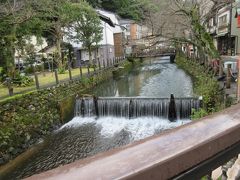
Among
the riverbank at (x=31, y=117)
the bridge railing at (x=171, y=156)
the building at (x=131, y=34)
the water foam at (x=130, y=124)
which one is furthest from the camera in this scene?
the building at (x=131, y=34)

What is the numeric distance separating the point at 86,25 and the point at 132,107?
11.7m

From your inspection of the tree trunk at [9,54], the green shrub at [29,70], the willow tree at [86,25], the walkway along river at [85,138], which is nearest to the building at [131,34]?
the willow tree at [86,25]

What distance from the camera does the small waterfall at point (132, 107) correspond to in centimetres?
1176

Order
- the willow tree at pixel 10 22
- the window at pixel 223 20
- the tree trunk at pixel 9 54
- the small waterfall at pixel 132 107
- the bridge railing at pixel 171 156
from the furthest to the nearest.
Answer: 1. the window at pixel 223 20
2. the tree trunk at pixel 9 54
3. the small waterfall at pixel 132 107
4. the willow tree at pixel 10 22
5. the bridge railing at pixel 171 156

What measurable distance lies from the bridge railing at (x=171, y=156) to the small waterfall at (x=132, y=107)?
10540 millimetres

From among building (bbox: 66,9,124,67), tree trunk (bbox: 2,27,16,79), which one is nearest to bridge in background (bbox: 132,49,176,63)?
building (bbox: 66,9,124,67)

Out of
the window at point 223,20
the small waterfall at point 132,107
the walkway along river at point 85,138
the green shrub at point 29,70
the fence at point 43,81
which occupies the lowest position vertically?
the walkway along river at point 85,138

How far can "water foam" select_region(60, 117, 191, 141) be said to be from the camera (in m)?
10.7

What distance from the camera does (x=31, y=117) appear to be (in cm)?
1045

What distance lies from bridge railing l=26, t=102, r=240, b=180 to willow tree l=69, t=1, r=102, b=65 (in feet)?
67.5

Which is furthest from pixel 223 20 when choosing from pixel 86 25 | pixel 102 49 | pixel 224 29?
pixel 86 25

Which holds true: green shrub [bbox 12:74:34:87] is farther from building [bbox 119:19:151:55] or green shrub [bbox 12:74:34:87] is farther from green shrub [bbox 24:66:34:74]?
building [bbox 119:19:151:55]

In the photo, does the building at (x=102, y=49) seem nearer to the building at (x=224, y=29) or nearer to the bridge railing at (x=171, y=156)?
the building at (x=224, y=29)

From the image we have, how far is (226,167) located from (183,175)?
18.5 inches
